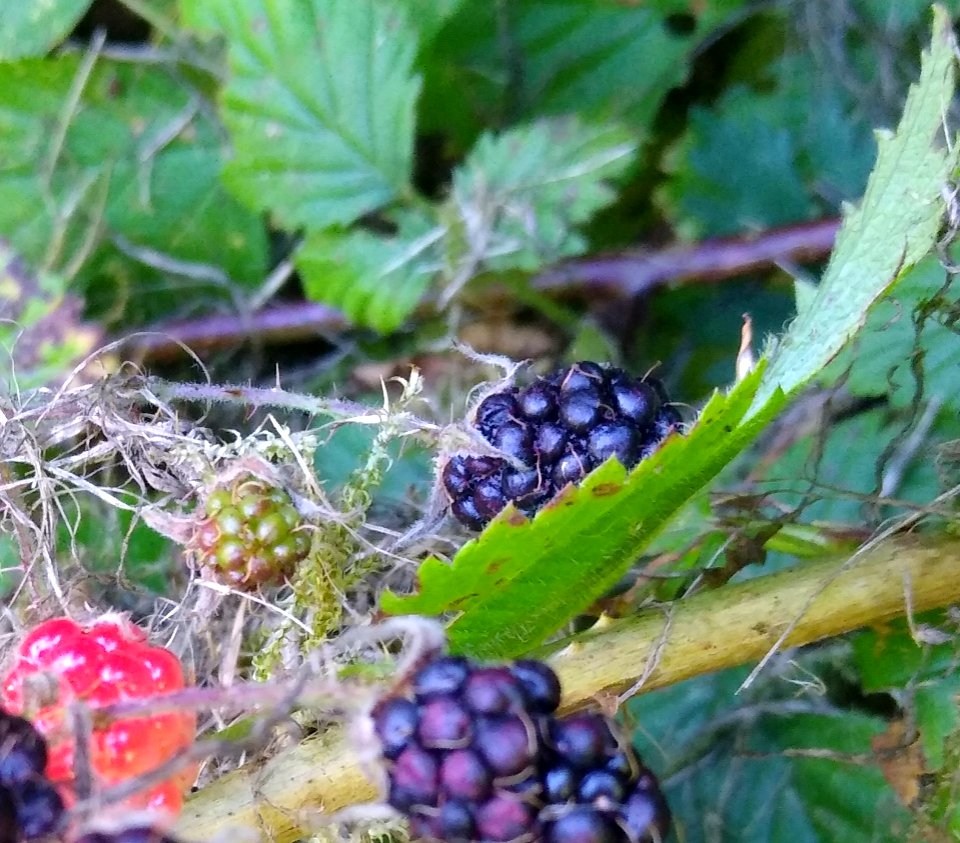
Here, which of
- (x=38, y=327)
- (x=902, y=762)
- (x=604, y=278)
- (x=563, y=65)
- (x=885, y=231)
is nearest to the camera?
(x=885, y=231)

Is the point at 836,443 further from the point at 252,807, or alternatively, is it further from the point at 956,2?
the point at 252,807

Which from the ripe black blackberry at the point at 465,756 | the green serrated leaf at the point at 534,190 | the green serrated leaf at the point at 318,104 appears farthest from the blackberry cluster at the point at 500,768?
the green serrated leaf at the point at 318,104

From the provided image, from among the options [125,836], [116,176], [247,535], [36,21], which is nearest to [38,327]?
[116,176]

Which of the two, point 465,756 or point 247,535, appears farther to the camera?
point 247,535

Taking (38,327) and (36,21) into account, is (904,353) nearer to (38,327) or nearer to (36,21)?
(38,327)

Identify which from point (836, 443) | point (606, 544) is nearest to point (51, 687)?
point (606, 544)

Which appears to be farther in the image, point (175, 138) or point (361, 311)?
point (175, 138)

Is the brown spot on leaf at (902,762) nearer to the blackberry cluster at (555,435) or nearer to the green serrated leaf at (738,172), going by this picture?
the blackberry cluster at (555,435)
